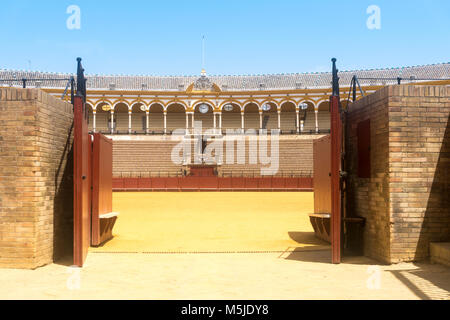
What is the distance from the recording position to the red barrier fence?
97.0 feet

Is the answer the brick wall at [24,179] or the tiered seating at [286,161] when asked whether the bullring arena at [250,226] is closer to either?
the brick wall at [24,179]

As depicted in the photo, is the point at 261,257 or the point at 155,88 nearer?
the point at 261,257

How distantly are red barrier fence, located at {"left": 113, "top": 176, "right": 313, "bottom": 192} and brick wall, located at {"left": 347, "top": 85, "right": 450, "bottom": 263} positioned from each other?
2293cm

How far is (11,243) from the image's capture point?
6285 millimetres

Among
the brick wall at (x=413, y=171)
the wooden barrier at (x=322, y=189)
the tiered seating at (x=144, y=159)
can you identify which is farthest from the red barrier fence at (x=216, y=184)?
the brick wall at (x=413, y=171)

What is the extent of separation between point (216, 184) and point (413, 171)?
23.7 meters


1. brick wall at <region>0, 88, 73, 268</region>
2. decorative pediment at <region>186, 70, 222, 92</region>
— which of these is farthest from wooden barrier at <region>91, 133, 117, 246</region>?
decorative pediment at <region>186, 70, 222, 92</region>

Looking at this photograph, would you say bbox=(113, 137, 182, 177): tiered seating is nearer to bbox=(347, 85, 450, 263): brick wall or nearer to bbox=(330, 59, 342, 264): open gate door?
bbox=(330, 59, 342, 264): open gate door

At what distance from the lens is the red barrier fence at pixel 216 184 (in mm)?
29578

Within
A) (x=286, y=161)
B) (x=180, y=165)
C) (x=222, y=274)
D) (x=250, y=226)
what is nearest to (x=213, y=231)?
(x=250, y=226)

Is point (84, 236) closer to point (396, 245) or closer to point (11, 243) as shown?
point (11, 243)

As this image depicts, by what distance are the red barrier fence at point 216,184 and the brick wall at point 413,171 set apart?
75.2 ft
